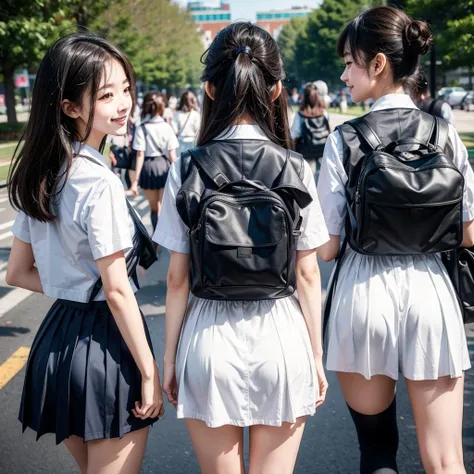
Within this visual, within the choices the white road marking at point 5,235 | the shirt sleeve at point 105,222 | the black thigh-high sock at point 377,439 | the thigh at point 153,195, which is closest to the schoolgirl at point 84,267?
the shirt sleeve at point 105,222

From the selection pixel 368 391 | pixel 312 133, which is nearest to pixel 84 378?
pixel 368 391

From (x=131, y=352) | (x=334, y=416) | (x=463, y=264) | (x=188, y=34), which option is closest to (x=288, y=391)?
(x=131, y=352)

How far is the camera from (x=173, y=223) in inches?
87.5

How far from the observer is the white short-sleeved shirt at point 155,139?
898 cm

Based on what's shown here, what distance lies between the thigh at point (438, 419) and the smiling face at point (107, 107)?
132 centimetres

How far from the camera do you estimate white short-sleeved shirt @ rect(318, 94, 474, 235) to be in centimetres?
257

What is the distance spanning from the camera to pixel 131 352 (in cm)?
216

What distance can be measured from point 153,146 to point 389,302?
22.5 ft

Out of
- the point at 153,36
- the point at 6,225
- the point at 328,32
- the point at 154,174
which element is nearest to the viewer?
the point at 154,174

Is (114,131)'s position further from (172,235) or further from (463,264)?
(463,264)

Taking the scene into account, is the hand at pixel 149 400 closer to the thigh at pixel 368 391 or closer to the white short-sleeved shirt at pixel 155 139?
the thigh at pixel 368 391

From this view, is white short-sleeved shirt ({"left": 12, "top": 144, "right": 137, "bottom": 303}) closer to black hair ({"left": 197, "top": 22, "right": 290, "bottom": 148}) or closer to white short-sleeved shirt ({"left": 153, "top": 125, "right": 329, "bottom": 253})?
white short-sleeved shirt ({"left": 153, "top": 125, "right": 329, "bottom": 253})

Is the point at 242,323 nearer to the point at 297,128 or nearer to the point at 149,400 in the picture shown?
the point at 149,400

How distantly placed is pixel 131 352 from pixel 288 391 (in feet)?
1.57
